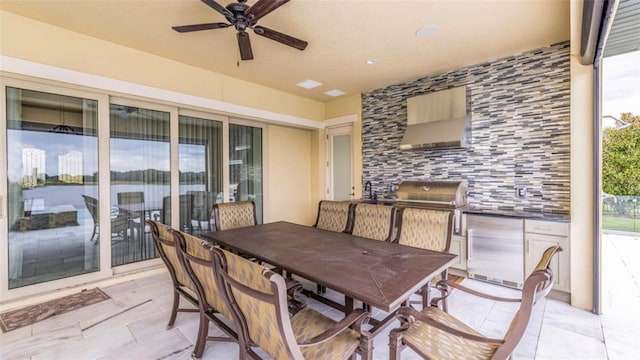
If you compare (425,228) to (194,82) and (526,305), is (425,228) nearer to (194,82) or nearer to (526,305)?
(526,305)

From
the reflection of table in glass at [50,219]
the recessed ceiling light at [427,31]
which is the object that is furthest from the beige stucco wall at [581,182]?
the reflection of table in glass at [50,219]

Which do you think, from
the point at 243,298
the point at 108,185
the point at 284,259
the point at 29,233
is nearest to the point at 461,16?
the point at 284,259

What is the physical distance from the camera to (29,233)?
2811mm

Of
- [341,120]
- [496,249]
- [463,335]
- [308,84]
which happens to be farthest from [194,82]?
[496,249]

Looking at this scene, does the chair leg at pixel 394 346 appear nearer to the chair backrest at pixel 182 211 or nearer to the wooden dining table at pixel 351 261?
the wooden dining table at pixel 351 261

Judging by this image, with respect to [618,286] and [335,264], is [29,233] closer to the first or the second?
[335,264]

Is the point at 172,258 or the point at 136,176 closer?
the point at 172,258

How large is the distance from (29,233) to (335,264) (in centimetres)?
327

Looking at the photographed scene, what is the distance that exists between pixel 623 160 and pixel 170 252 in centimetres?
459

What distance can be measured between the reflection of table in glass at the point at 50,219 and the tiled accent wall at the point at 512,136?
4.46 m

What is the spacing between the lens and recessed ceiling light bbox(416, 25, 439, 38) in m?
2.73

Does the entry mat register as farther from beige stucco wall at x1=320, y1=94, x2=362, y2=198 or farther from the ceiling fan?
beige stucco wall at x1=320, y1=94, x2=362, y2=198

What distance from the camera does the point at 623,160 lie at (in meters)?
2.96

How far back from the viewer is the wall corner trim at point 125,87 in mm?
2623
